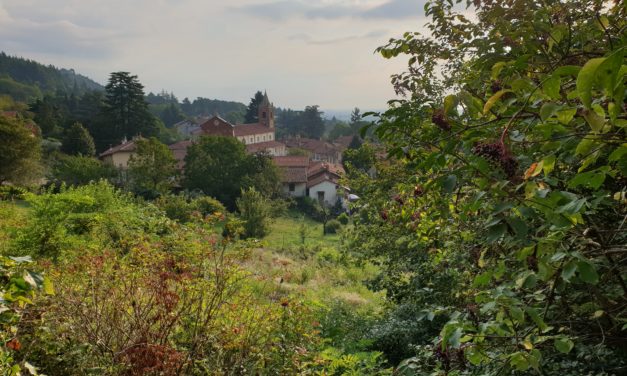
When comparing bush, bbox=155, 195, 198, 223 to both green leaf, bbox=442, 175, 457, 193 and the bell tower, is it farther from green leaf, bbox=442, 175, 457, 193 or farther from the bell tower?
the bell tower

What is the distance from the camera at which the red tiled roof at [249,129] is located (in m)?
74.2

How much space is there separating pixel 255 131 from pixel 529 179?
77.4m

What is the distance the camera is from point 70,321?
470cm

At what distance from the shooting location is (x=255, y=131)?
3066 inches

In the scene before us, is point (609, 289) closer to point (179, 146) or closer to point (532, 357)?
point (532, 357)

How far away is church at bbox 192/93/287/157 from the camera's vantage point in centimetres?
6944

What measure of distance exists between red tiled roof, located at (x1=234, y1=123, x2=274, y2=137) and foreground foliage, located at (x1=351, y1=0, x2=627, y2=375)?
70361 millimetres

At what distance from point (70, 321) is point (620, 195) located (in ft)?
16.7

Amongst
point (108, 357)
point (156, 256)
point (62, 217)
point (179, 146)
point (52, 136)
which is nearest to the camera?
point (108, 357)

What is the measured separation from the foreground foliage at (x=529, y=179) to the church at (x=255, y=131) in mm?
58302

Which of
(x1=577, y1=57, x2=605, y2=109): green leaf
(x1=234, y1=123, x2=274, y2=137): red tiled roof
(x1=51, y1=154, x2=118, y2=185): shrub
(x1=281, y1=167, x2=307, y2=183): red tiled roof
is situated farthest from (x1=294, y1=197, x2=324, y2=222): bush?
(x1=577, y1=57, x2=605, y2=109): green leaf

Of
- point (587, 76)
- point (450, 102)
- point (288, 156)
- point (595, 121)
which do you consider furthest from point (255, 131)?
point (587, 76)

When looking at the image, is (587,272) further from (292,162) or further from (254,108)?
(254,108)

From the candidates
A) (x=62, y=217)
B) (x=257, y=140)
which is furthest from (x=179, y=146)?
(x=62, y=217)
